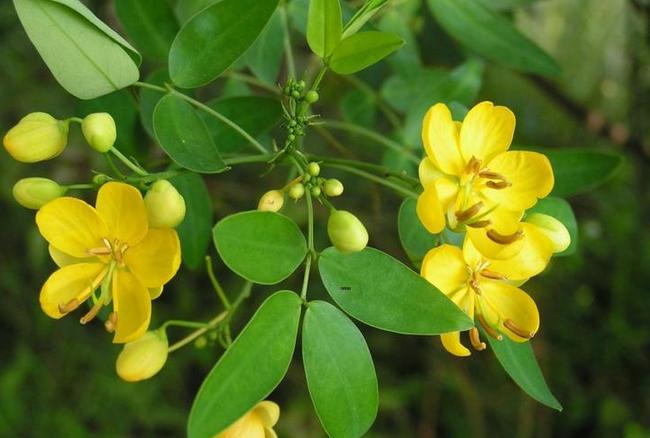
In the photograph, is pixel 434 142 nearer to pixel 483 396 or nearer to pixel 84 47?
pixel 84 47

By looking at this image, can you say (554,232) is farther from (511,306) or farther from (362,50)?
(362,50)

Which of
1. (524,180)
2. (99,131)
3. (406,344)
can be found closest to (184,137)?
(99,131)

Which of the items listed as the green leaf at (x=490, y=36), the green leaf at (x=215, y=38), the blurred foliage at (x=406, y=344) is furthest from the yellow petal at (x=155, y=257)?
the blurred foliage at (x=406, y=344)

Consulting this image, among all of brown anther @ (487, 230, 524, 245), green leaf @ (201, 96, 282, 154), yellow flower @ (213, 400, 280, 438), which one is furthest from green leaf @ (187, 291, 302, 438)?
green leaf @ (201, 96, 282, 154)

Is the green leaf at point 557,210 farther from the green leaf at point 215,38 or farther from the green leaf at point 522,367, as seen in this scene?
the green leaf at point 215,38

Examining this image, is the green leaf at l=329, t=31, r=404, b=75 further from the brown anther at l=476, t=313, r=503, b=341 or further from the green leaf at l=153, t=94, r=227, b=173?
the brown anther at l=476, t=313, r=503, b=341

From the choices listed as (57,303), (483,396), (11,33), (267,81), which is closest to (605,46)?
(483,396)
